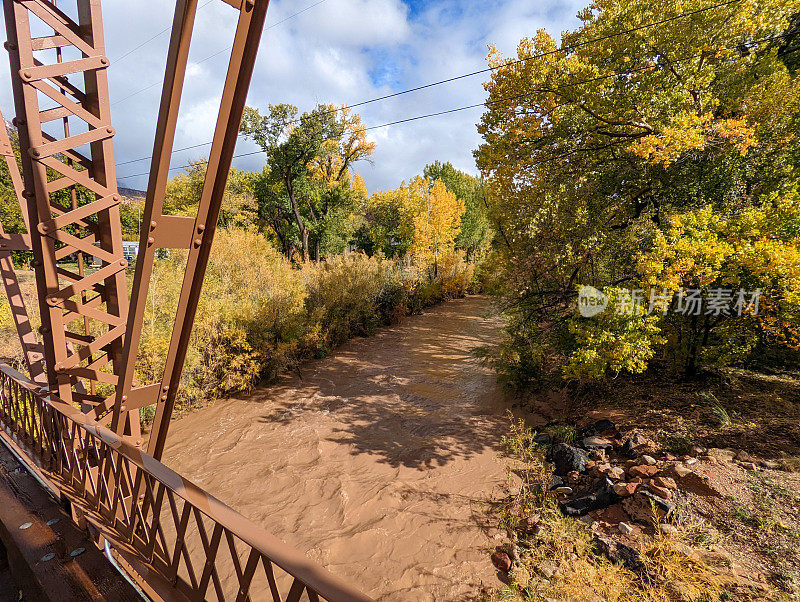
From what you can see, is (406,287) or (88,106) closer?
(88,106)

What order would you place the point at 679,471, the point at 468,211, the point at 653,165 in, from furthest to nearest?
the point at 468,211 → the point at 653,165 → the point at 679,471

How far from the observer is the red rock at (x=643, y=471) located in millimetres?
4793

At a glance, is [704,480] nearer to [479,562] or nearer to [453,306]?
[479,562]

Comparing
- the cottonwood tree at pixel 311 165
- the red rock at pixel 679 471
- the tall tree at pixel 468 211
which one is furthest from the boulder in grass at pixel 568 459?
the tall tree at pixel 468 211

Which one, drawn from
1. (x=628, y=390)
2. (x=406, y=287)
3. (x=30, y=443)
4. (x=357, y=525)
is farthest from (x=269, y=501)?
(x=406, y=287)

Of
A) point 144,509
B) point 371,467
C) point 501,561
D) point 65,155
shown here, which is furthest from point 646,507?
point 65,155

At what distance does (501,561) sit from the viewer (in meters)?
4.14

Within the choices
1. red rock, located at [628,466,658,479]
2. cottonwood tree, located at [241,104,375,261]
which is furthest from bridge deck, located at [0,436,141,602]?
cottonwood tree, located at [241,104,375,261]

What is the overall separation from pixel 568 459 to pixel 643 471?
100cm

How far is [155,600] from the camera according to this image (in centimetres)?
208

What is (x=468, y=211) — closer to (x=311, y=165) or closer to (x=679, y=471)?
(x=311, y=165)

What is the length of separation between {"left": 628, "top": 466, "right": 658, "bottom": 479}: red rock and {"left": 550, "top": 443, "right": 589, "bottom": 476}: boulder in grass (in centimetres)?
66

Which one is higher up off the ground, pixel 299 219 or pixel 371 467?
pixel 299 219

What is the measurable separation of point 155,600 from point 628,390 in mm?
8131
